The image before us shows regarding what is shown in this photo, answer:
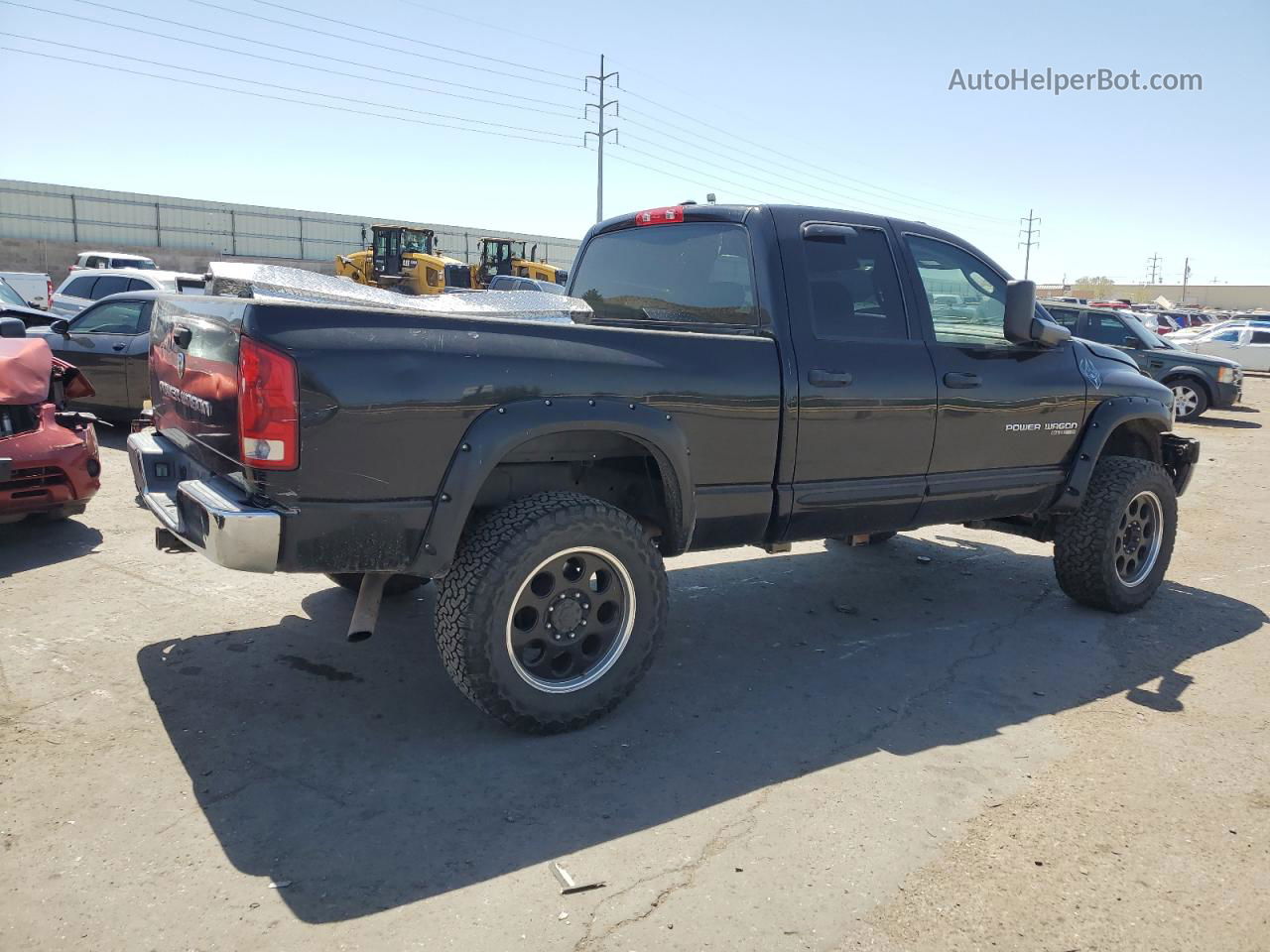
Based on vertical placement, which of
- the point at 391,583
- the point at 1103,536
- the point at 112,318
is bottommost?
the point at 391,583

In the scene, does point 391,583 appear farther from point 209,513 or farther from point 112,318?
point 112,318

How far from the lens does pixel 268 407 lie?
300cm

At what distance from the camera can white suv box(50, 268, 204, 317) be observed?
49.3 feet

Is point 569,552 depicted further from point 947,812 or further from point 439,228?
point 439,228

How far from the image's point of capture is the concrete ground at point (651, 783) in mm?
2594

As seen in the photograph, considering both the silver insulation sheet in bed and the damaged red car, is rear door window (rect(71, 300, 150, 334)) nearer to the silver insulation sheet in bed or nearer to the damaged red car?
the damaged red car

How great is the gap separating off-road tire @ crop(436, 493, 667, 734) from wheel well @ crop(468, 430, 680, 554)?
0.54 feet

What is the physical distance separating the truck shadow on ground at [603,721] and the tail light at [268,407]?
113 cm

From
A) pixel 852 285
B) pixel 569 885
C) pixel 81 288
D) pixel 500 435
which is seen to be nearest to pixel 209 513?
pixel 500 435

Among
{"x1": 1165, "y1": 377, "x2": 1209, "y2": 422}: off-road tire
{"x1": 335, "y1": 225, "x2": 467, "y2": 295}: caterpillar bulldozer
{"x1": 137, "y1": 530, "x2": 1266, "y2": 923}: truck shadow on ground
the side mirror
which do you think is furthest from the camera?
{"x1": 335, "y1": 225, "x2": 467, "y2": 295}: caterpillar bulldozer

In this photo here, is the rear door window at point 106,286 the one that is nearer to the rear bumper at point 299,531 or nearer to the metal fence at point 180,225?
the rear bumper at point 299,531

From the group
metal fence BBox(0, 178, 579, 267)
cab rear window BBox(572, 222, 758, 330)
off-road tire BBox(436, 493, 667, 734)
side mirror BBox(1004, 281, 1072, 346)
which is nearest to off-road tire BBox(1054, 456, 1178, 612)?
side mirror BBox(1004, 281, 1072, 346)

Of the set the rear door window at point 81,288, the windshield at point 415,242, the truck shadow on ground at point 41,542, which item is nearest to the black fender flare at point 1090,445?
the truck shadow on ground at point 41,542

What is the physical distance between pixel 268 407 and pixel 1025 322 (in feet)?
12.0
